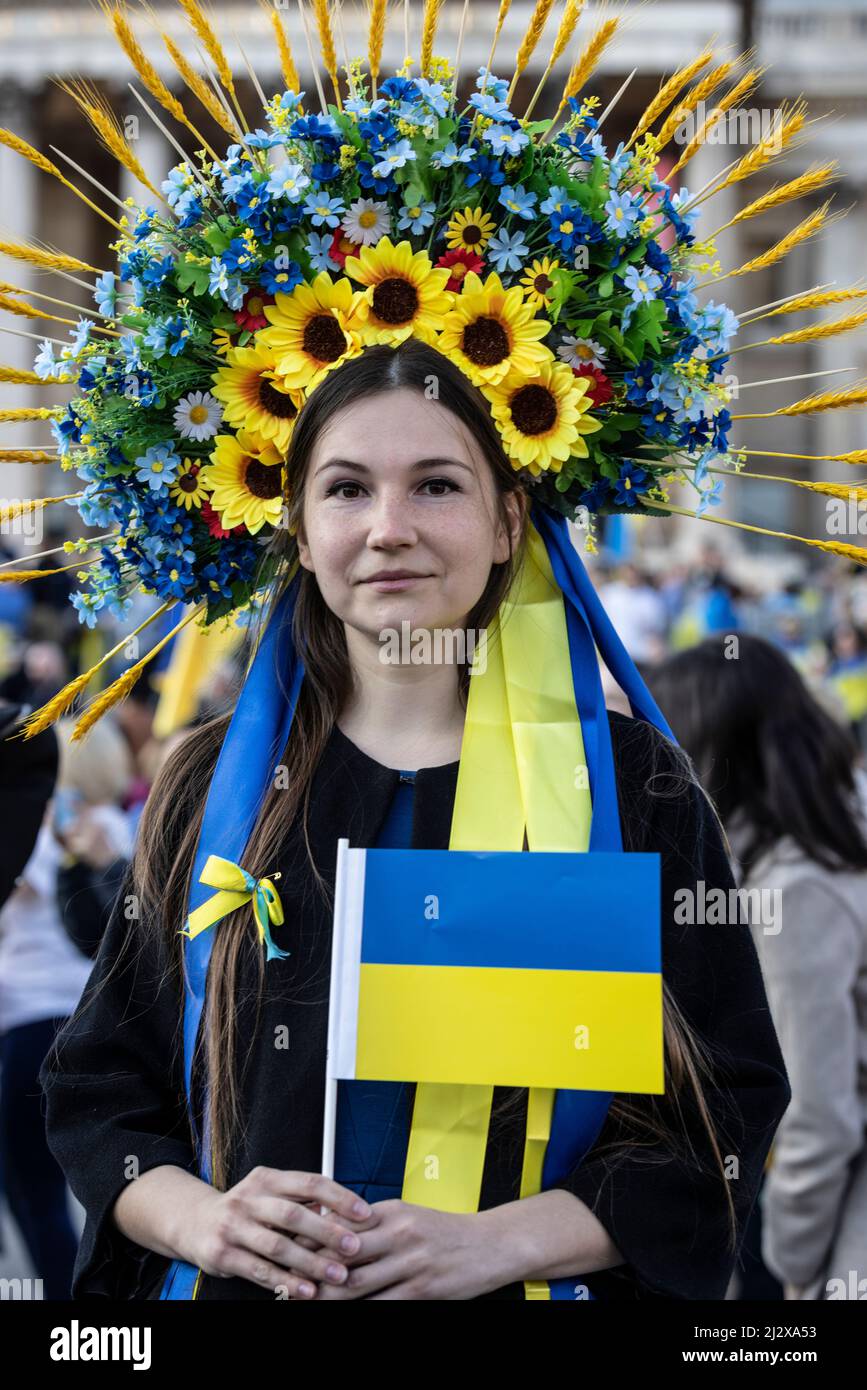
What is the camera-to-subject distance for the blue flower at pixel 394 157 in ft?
7.13

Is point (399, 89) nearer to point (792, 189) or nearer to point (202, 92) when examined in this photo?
point (202, 92)

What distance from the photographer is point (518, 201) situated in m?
2.21

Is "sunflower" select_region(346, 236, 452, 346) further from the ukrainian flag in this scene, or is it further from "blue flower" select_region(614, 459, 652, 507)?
the ukrainian flag

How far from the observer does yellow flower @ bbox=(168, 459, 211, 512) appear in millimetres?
2398

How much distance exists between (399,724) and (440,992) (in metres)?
0.44

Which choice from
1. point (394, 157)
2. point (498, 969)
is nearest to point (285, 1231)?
point (498, 969)

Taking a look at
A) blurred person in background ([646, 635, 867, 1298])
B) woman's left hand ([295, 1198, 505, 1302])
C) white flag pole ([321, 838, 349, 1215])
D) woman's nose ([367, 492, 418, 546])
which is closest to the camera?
woman's left hand ([295, 1198, 505, 1302])

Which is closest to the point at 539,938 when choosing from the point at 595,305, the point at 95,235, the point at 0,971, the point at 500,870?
the point at 500,870

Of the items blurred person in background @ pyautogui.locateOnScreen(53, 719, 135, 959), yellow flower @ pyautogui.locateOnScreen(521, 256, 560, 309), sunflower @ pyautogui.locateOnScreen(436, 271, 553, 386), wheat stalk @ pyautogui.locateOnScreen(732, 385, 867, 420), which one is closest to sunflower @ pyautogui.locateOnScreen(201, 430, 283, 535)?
sunflower @ pyautogui.locateOnScreen(436, 271, 553, 386)

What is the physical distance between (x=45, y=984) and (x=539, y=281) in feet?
10.5

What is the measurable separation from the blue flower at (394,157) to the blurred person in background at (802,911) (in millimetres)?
1396

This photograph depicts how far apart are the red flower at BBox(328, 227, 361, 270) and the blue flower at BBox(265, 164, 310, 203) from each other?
8 centimetres

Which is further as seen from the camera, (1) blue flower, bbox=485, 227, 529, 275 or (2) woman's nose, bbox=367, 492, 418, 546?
(1) blue flower, bbox=485, 227, 529, 275
